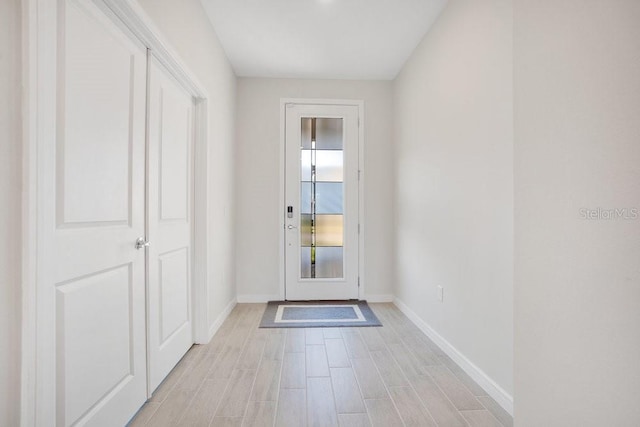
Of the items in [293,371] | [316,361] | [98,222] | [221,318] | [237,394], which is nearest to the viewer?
[98,222]

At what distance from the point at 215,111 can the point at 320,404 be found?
2.36 m

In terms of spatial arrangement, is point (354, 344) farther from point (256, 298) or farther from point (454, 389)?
point (256, 298)

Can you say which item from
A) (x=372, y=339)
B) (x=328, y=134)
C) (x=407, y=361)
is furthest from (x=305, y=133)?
(x=407, y=361)

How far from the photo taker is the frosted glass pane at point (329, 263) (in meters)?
3.76

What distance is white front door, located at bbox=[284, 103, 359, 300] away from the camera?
12.1ft

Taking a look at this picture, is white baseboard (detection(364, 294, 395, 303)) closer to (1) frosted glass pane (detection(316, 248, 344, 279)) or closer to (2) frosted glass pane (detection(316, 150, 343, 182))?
(1) frosted glass pane (detection(316, 248, 344, 279))

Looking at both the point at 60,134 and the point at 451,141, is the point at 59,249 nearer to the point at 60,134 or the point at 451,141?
the point at 60,134

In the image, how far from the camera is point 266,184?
3676 millimetres

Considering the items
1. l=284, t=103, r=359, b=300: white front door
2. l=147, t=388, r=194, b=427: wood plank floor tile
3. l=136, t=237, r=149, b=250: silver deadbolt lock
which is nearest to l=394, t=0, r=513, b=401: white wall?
l=284, t=103, r=359, b=300: white front door

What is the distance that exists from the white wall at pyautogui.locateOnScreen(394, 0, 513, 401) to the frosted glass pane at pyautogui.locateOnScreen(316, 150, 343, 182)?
2.91 ft

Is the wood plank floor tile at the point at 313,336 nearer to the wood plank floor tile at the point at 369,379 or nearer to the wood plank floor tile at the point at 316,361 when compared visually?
the wood plank floor tile at the point at 316,361

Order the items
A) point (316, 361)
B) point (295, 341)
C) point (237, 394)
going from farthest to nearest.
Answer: point (295, 341)
point (316, 361)
point (237, 394)

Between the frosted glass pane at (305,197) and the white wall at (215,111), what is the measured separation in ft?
2.56

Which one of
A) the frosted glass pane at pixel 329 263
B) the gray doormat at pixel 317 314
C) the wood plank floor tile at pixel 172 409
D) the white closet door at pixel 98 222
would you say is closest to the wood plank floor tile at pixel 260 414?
the wood plank floor tile at pixel 172 409
